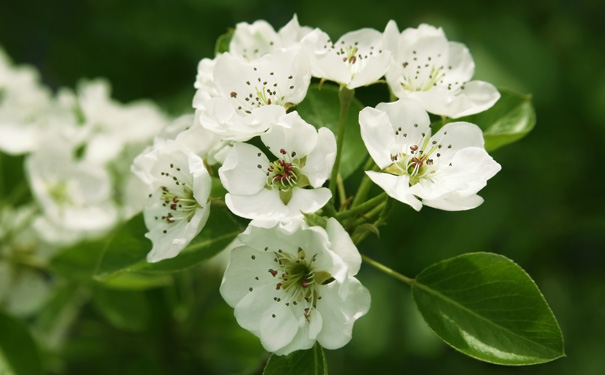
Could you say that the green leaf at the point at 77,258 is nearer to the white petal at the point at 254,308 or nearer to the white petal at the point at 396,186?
the white petal at the point at 254,308

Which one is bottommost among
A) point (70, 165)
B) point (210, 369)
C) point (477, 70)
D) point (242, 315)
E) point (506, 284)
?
point (210, 369)

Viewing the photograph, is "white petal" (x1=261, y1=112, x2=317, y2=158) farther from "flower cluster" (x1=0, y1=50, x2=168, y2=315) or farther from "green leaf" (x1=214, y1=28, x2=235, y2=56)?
"flower cluster" (x1=0, y1=50, x2=168, y2=315)

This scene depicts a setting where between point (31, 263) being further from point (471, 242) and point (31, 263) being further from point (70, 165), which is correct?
point (471, 242)

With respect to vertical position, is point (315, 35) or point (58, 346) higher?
point (315, 35)

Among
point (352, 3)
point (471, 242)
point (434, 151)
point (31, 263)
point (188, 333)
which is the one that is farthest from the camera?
point (352, 3)

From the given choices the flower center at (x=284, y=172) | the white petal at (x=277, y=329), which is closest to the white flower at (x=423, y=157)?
the flower center at (x=284, y=172)

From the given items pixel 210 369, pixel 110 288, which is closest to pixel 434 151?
pixel 110 288

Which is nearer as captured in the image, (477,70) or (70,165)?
(70,165)
